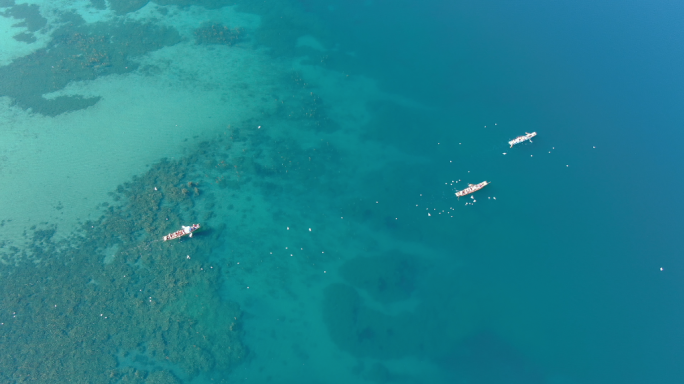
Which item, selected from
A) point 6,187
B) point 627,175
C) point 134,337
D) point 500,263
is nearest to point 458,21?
point 627,175

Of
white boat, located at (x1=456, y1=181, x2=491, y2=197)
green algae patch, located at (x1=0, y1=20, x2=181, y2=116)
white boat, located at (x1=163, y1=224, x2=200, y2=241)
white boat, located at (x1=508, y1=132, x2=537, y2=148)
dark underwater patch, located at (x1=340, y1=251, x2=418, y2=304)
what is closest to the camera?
dark underwater patch, located at (x1=340, y1=251, x2=418, y2=304)

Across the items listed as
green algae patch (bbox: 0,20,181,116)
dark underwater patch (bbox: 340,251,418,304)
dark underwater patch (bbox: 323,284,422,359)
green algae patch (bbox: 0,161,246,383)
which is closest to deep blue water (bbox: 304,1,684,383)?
dark underwater patch (bbox: 340,251,418,304)

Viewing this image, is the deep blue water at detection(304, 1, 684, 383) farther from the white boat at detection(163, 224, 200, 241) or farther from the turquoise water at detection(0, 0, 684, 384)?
the white boat at detection(163, 224, 200, 241)

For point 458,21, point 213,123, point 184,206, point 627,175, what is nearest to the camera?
point 184,206

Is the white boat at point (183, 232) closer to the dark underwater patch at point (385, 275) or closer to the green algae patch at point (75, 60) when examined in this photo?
the dark underwater patch at point (385, 275)

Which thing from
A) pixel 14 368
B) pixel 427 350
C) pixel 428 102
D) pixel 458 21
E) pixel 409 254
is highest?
pixel 458 21

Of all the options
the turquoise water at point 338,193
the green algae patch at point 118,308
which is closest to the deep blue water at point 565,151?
the turquoise water at point 338,193

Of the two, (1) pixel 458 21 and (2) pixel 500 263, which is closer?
(2) pixel 500 263

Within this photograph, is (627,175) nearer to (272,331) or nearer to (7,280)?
(272,331)
